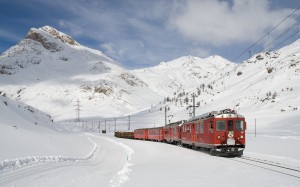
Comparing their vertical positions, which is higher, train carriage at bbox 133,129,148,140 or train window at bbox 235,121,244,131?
train window at bbox 235,121,244,131

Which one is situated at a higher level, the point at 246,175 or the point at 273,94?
the point at 273,94

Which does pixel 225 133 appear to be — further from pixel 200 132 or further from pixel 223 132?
pixel 200 132

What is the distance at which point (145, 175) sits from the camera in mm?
14812

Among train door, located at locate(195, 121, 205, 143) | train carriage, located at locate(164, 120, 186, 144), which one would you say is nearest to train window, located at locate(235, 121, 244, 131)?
train door, located at locate(195, 121, 205, 143)

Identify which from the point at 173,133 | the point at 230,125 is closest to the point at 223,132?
the point at 230,125

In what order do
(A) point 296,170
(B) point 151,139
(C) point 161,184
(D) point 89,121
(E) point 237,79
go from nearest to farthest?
1. (C) point 161,184
2. (A) point 296,170
3. (B) point 151,139
4. (E) point 237,79
5. (D) point 89,121

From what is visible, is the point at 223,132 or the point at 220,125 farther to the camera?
the point at 220,125

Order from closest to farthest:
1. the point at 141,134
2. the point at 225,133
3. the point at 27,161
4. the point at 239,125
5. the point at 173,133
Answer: the point at 27,161, the point at 225,133, the point at 239,125, the point at 173,133, the point at 141,134

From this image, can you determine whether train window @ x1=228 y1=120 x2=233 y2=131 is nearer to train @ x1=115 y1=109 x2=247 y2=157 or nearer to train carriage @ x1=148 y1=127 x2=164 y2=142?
train @ x1=115 y1=109 x2=247 y2=157

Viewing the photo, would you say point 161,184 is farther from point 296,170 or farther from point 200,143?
point 200,143

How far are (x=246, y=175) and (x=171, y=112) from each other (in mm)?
131685

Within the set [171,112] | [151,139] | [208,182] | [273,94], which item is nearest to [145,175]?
[208,182]

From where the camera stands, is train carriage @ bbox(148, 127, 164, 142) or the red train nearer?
the red train

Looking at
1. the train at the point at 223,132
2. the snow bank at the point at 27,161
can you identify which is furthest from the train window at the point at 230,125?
the snow bank at the point at 27,161
